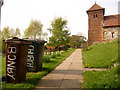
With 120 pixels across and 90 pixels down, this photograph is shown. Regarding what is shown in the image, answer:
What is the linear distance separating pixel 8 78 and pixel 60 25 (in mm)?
23837

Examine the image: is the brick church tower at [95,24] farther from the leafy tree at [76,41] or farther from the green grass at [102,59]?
the leafy tree at [76,41]

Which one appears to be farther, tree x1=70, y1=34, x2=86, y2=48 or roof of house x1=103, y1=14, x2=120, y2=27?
tree x1=70, y1=34, x2=86, y2=48

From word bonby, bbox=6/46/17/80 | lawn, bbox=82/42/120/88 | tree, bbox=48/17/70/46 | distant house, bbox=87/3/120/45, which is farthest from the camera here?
distant house, bbox=87/3/120/45

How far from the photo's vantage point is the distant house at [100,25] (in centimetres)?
3141

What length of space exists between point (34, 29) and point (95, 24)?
21.0 meters

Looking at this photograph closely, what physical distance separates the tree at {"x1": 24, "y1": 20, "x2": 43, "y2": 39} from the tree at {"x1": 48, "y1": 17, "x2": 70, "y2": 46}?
49.9 feet

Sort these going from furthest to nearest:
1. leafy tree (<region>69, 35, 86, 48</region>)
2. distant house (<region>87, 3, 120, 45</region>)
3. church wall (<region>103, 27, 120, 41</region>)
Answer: leafy tree (<region>69, 35, 86, 48</region>)
distant house (<region>87, 3, 120, 45</region>)
church wall (<region>103, 27, 120, 41</region>)

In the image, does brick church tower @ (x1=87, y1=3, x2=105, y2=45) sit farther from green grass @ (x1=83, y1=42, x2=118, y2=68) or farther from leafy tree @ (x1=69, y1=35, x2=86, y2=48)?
leafy tree @ (x1=69, y1=35, x2=86, y2=48)

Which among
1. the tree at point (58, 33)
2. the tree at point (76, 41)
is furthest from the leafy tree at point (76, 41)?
the tree at point (58, 33)

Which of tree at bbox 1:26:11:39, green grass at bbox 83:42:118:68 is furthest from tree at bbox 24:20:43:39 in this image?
green grass at bbox 83:42:118:68

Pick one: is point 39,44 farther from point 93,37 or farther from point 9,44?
point 93,37

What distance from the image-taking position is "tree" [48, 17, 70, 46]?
1030 inches

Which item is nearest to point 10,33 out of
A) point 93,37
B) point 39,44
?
point 93,37

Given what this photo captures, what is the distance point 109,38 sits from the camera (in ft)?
103
